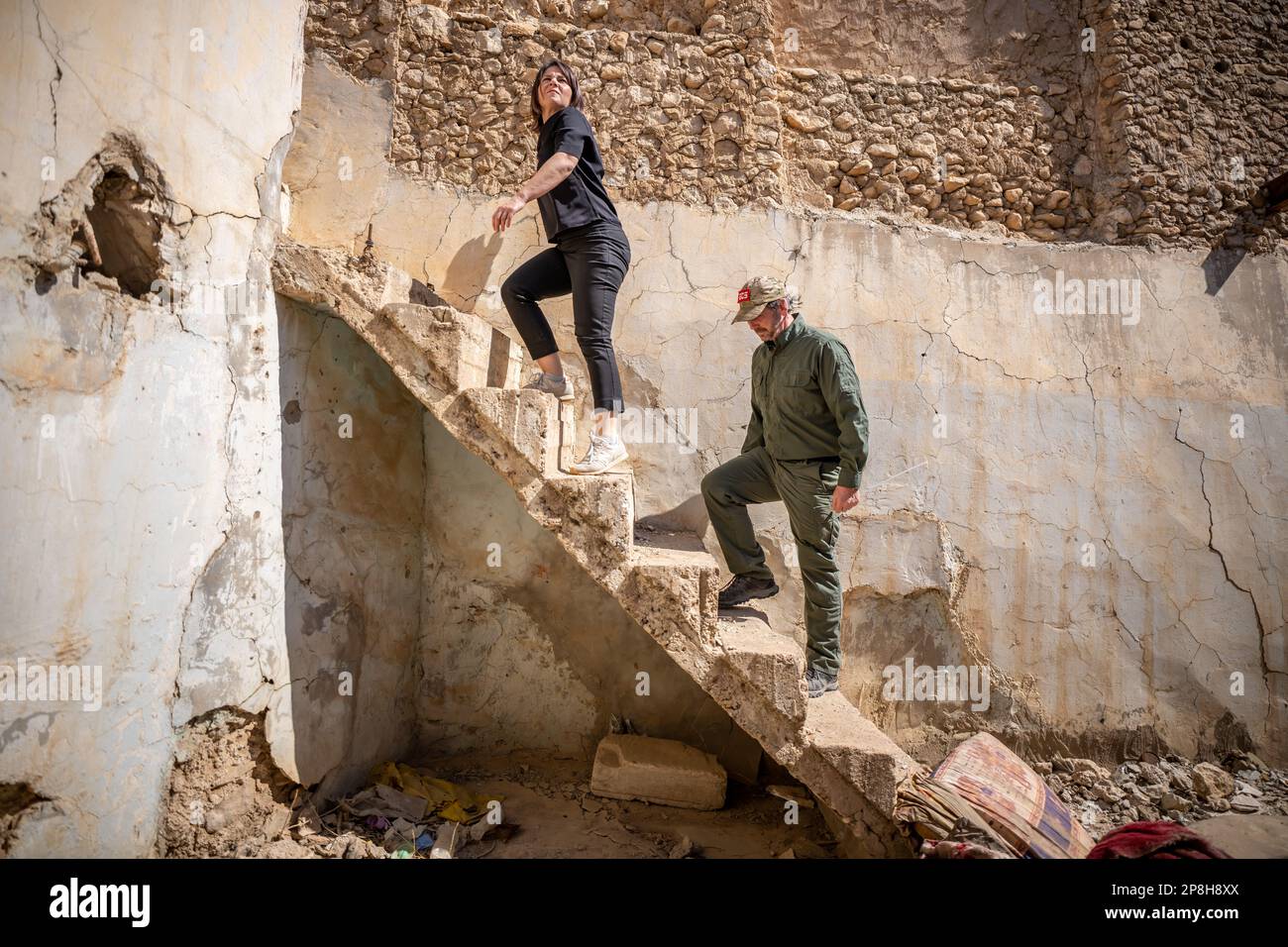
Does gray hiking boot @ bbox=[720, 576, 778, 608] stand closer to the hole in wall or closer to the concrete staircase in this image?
the concrete staircase

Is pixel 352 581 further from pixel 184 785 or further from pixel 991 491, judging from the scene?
pixel 991 491

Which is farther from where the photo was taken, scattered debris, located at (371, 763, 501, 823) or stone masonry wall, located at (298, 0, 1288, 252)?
stone masonry wall, located at (298, 0, 1288, 252)

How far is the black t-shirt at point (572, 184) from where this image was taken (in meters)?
3.46

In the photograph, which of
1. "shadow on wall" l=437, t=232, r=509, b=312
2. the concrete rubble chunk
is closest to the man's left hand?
the concrete rubble chunk

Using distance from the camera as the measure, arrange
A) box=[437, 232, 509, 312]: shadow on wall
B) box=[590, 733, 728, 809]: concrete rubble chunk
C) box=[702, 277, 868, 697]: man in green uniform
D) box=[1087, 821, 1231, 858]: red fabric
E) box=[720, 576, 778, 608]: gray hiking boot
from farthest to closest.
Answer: box=[437, 232, 509, 312]: shadow on wall < box=[590, 733, 728, 809]: concrete rubble chunk < box=[720, 576, 778, 608]: gray hiking boot < box=[702, 277, 868, 697]: man in green uniform < box=[1087, 821, 1231, 858]: red fabric

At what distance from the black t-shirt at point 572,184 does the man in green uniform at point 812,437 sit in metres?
0.86

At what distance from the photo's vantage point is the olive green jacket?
336cm

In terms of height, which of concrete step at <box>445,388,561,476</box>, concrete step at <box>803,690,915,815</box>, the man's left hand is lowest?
concrete step at <box>803,690,915,815</box>

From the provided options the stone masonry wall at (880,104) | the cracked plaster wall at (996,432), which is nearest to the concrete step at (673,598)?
the cracked plaster wall at (996,432)

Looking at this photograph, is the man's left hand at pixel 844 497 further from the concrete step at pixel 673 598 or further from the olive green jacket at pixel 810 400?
the concrete step at pixel 673 598

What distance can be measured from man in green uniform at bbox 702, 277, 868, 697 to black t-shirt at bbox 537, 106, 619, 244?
0.86 m

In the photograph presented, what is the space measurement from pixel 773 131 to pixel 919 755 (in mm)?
3946

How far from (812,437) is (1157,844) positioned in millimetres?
2091

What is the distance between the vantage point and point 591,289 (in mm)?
3520
